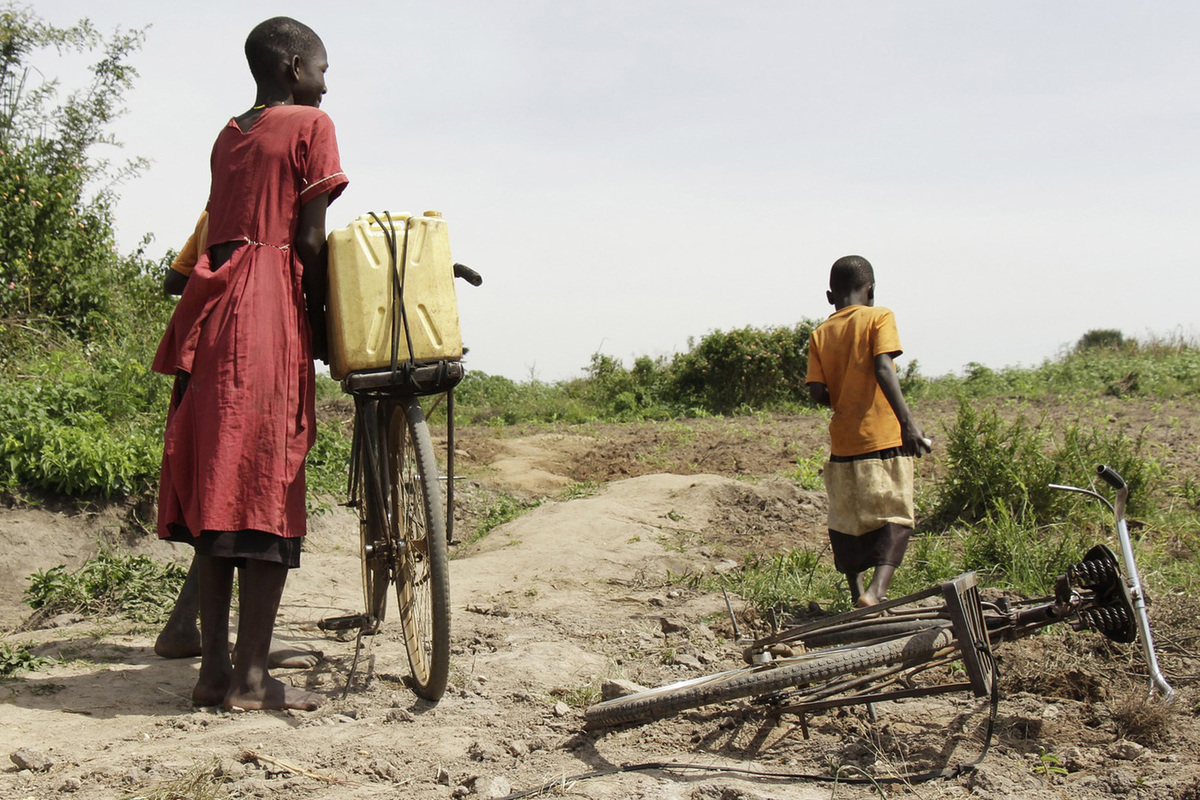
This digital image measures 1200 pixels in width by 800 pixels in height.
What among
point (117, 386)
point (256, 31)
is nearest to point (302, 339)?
point (256, 31)

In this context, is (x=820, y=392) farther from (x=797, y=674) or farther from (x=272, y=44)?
(x=272, y=44)

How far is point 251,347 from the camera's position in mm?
3059

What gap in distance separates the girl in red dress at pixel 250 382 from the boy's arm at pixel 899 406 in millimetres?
2394

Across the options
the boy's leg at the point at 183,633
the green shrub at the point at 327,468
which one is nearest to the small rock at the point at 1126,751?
the boy's leg at the point at 183,633

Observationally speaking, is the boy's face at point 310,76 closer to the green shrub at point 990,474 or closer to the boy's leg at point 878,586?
the boy's leg at point 878,586

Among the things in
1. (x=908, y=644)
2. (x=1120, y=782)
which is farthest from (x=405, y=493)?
Result: (x=1120, y=782)

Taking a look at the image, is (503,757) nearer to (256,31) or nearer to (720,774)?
(720,774)

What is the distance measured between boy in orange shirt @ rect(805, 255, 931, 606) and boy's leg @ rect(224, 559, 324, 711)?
94.3 inches

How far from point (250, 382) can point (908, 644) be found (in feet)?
6.74

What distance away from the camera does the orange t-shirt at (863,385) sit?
4.38 metres

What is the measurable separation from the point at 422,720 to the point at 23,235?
7.49 metres

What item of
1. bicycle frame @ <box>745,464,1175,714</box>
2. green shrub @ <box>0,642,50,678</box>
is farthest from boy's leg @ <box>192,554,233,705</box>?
bicycle frame @ <box>745,464,1175,714</box>

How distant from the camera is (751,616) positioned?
4.29 meters

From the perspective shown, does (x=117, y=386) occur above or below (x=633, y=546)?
above
